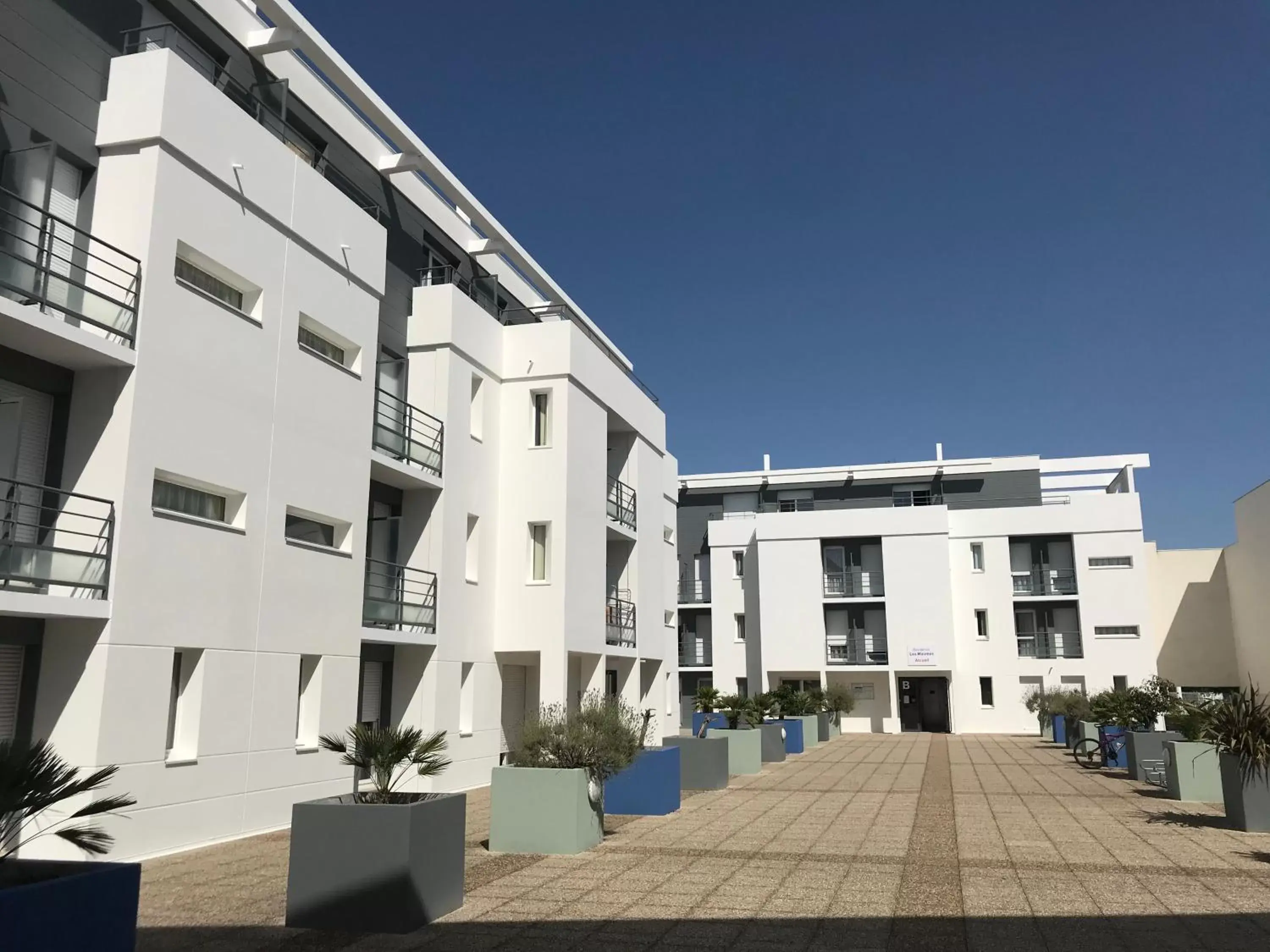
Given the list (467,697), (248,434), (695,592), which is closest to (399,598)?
(467,697)

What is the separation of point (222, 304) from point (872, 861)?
10142mm

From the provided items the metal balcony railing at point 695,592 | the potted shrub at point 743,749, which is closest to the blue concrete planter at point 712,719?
the potted shrub at point 743,749

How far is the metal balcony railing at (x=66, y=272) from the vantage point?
34.3 ft

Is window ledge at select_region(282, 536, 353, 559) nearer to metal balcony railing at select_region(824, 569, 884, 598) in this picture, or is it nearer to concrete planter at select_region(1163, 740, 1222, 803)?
concrete planter at select_region(1163, 740, 1222, 803)

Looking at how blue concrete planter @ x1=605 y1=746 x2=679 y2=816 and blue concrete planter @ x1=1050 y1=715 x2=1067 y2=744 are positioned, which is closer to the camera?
blue concrete planter @ x1=605 y1=746 x2=679 y2=816

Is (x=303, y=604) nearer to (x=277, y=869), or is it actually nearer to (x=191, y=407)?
(x=191, y=407)

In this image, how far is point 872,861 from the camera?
10.6m

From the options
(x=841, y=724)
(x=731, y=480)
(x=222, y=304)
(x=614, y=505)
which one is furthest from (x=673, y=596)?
(x=222, y=304)

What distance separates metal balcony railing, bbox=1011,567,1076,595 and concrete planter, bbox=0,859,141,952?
40.1 m

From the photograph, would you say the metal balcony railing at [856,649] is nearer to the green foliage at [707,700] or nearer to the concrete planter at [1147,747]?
the green foliage at [707,700]

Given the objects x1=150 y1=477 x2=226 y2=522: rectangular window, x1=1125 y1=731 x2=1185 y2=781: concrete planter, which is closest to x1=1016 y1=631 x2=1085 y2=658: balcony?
x1=1125 y1=731 x2=1185 y2=781: concrete planter

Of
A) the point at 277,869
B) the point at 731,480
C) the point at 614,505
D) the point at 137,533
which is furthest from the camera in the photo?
the point at 731,480

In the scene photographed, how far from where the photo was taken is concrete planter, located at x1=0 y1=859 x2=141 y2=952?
505cm

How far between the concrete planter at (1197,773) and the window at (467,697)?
39.2ft
